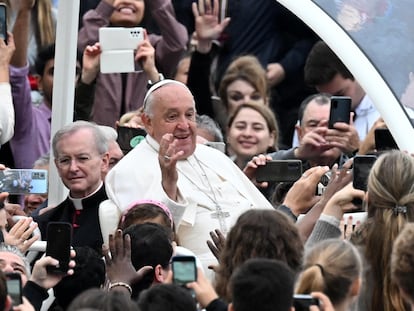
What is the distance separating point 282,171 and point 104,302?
389cm

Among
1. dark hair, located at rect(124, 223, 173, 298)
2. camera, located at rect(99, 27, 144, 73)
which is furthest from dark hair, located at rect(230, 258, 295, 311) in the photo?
camera, located at rect(99, 27, 144, 73)

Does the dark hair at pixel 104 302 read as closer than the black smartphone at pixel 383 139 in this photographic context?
Yes

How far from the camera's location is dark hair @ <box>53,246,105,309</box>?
835 centimetres

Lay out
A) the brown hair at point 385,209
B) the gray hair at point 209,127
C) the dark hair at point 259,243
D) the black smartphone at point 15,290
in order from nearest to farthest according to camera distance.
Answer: the black smartphone at point 15,290 < the dark hair at point 259,243 < the brown hair at point 385,209 < the gray hair at point 209,127

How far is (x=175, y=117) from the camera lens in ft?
32.6

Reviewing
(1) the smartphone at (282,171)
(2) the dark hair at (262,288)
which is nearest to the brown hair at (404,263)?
(2) the dark hair at (262,288)

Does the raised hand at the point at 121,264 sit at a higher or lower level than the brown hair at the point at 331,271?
lower

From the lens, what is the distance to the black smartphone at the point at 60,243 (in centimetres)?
814

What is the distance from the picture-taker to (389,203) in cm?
836

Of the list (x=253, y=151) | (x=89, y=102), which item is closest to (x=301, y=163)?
(x=253, y=151)

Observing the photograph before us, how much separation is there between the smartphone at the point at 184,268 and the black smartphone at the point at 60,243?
1232 millimetres

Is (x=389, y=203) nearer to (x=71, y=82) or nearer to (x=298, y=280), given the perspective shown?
(x=298, y=280)

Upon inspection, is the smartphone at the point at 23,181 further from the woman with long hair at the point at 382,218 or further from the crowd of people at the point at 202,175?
the woman with long hair at the point at 382,218

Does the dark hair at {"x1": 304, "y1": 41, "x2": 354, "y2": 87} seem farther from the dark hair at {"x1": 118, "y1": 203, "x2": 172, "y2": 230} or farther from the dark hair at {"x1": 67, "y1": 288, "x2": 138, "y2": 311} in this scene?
the dark hair at {"x1": 67, "y1": 288, "x2": 138, "y2": 311}
